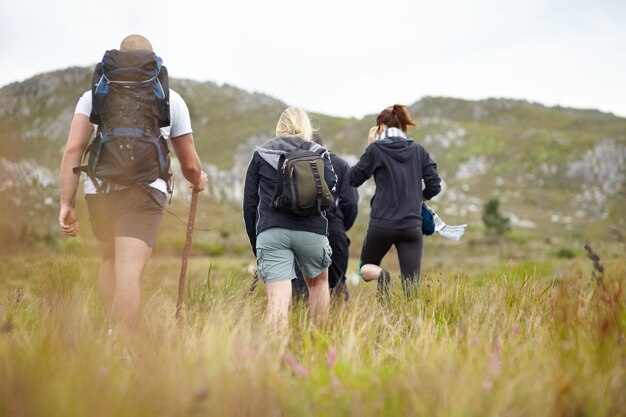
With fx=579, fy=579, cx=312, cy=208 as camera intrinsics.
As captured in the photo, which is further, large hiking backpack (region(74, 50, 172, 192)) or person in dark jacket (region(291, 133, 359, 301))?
person in dark jacket (region(291, 133, 359, 301))

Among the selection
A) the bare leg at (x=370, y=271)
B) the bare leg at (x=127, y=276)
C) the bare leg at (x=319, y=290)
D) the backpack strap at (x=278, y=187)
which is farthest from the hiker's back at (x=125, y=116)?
the bare leg at (x=370, y=271)

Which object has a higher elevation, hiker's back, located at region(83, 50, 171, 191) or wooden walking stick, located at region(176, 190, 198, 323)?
hiker's back, located at region(83, 50, 171, 191)

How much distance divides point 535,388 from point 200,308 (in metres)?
3.03

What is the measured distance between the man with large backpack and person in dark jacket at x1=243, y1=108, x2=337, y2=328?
90 cm

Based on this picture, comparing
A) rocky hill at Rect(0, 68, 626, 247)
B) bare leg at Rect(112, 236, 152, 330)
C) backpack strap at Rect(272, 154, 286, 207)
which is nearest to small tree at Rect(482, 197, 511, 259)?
rocky hill at Rect(0, 68, 626, 247)

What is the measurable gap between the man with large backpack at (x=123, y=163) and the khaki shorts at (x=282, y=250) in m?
0.94

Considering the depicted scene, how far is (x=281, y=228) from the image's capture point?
4.41 metres

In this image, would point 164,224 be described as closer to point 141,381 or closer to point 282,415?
point 141,381

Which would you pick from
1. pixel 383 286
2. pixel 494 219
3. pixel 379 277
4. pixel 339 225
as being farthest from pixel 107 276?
pixel 494 219

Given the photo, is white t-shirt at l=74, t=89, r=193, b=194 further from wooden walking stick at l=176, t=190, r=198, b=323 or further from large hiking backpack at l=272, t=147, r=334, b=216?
large hiking backpack at l=272, t=147, r=334, b=216

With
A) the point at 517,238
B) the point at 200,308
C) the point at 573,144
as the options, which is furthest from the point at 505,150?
the point at 200,308

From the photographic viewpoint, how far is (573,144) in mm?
99750

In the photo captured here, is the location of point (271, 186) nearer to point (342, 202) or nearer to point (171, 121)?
point (171, 121)

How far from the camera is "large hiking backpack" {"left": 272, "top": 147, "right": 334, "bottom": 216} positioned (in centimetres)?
420
